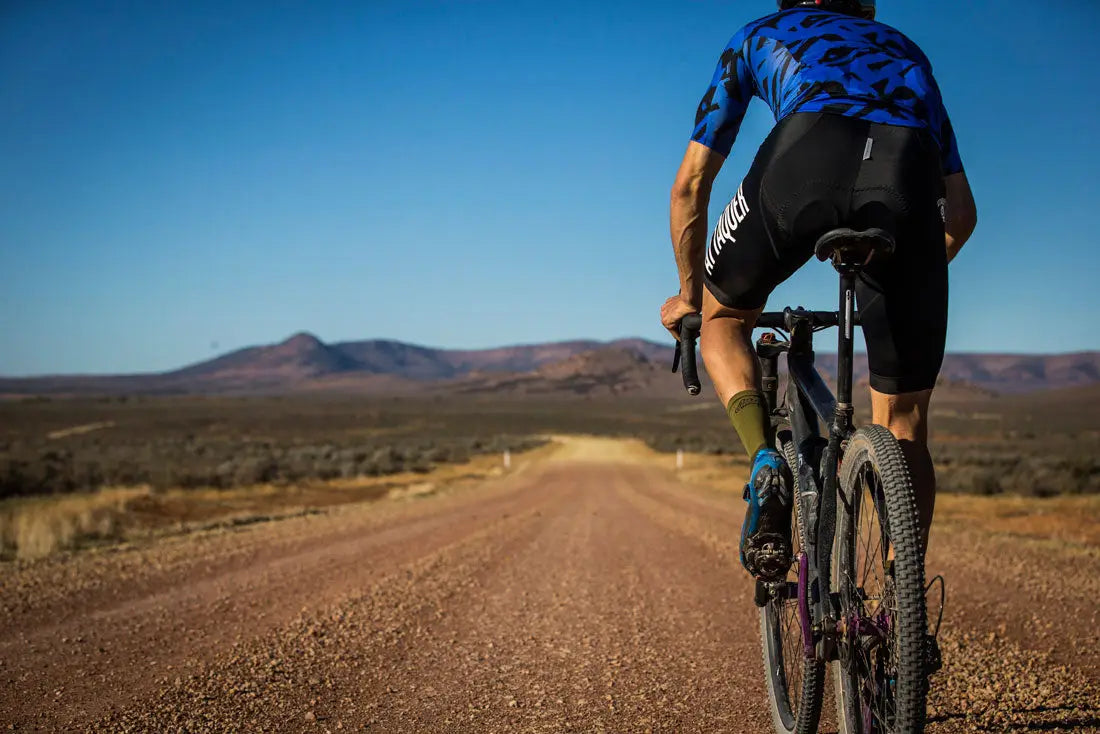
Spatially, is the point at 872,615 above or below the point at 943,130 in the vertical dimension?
below

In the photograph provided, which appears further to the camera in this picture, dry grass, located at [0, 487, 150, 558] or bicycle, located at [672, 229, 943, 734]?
dry grass, located at [0, 487, 150, 558]

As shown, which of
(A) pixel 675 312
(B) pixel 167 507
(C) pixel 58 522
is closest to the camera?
(A) pixel 675 312

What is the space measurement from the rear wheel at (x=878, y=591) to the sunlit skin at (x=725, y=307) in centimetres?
32

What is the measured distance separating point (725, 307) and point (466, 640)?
2.69 m

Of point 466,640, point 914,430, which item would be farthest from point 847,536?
point 466,640

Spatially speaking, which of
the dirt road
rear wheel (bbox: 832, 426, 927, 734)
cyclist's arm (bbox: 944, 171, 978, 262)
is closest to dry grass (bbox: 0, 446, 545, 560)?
the dirt road

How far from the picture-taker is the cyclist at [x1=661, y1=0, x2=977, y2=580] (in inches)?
82.0

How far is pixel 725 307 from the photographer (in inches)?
102

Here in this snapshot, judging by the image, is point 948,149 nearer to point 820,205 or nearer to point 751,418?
point 820,205

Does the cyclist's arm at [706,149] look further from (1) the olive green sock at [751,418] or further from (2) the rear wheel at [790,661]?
(2) the rear wheel at [790,661]

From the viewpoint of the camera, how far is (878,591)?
2143 millimetres

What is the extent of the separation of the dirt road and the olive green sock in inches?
48.3

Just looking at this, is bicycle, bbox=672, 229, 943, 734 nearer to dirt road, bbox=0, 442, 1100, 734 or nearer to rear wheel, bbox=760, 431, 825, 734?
rear wheel, bbox=760, 431, 825, 734

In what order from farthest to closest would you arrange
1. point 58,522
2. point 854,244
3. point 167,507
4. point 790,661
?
point 167,507 < point 58,522 < point 790,661 < point 854,244
